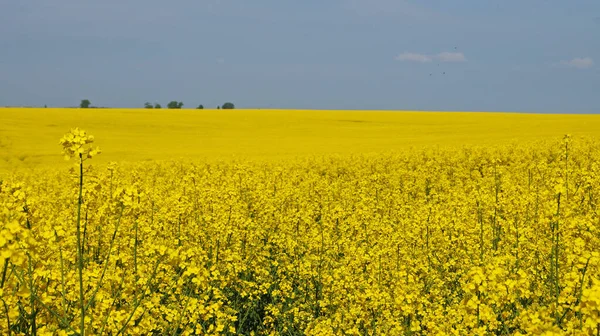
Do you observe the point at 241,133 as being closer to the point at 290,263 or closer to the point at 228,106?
the point at 290,263

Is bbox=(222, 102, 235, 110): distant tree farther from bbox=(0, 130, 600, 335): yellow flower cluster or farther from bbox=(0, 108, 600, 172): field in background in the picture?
bbox=(0, 130, 600, 335): yellow flower cluster

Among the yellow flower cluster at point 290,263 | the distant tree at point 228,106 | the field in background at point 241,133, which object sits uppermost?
the distant tree at point 228,106

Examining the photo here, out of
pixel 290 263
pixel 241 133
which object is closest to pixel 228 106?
pixel 241 133

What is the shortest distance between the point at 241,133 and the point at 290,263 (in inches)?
1048

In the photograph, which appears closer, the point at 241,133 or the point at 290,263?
the point at 290,263

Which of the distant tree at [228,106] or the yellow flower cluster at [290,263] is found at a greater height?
the distant tree at [228,106]

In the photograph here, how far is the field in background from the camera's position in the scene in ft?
73.2

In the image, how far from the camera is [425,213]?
7.67m

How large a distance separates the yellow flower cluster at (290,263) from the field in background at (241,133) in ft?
36.7

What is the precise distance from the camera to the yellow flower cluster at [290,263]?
343cm

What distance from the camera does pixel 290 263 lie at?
6668 mm

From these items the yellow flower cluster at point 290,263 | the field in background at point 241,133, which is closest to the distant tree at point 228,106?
the field in background at point 241,133

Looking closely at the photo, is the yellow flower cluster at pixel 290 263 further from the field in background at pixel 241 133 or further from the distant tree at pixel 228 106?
the distant tree at pixel 228 106

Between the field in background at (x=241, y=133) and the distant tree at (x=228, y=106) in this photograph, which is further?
the distant tree at (x=228, y=106)
